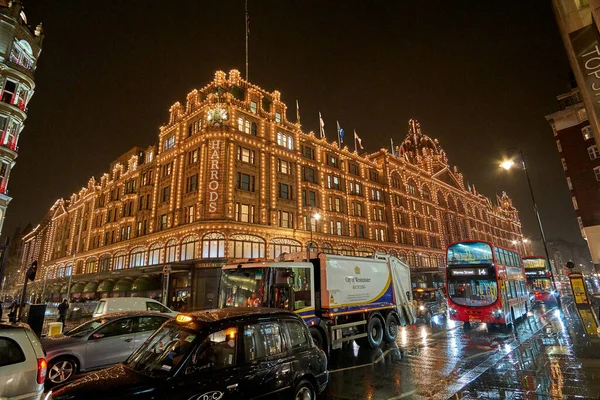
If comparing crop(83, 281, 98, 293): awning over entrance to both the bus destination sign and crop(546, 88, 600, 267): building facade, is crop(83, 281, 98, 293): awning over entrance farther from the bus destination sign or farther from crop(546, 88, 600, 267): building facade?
crop(546, 88, 600, 267): building facade

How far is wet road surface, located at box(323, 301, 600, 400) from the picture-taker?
7.22m

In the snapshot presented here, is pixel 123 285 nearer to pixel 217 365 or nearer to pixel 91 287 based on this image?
pixel 91 287

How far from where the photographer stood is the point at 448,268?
1730 cm

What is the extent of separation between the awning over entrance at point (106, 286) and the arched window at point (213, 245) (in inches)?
573

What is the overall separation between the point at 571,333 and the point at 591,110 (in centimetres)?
1001

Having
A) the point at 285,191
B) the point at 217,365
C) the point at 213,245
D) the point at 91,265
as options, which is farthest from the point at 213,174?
the point at 91,265

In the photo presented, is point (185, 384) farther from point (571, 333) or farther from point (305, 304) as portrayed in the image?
point (571, 333)

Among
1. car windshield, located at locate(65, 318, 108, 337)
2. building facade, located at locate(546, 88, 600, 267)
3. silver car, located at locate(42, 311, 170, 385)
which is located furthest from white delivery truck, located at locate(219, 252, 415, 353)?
building facade, located at locate(546, 88, 600, 267)

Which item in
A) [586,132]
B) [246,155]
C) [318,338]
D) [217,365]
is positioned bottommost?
[318,338]

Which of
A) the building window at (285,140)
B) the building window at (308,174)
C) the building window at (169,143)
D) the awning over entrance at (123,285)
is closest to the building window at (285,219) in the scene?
the building window at (308,174)

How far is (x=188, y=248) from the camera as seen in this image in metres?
30.1

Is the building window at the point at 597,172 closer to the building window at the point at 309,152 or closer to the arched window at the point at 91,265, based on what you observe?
the building window at the point at 309,152

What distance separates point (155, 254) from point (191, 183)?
29.7 feet

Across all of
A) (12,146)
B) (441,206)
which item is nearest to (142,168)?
(12,146)
